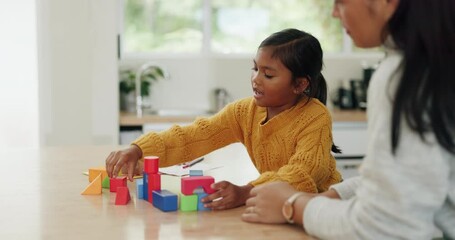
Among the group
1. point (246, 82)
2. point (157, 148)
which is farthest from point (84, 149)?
point (246, 82)

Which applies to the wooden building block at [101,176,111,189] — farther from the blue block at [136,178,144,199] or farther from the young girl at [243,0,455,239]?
the young girl at [243,0,455,239]

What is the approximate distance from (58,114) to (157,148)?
2.14 metres

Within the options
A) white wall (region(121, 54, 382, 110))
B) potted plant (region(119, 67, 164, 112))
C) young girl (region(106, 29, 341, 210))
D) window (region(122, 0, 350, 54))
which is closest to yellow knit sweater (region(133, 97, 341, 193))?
young girl (region(106, 29, 341, 210))

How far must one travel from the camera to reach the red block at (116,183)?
5.01ft

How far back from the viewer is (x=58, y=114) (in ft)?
12.2

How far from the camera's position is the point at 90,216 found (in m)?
1.31

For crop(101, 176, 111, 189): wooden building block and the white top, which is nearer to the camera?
the white top

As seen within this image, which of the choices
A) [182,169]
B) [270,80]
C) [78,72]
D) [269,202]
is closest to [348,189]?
[269,202]

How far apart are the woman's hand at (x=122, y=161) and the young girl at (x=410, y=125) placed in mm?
773

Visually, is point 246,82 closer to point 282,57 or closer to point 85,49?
point 85,49

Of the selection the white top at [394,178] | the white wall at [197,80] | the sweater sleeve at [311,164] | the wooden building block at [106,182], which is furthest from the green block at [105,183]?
the white wall at [197,80]

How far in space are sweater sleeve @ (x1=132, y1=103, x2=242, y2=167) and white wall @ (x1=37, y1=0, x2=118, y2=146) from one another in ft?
6.60

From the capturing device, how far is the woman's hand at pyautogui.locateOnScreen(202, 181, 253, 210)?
4.49 ft

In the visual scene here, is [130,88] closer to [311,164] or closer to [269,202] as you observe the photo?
Result: [311,164]
